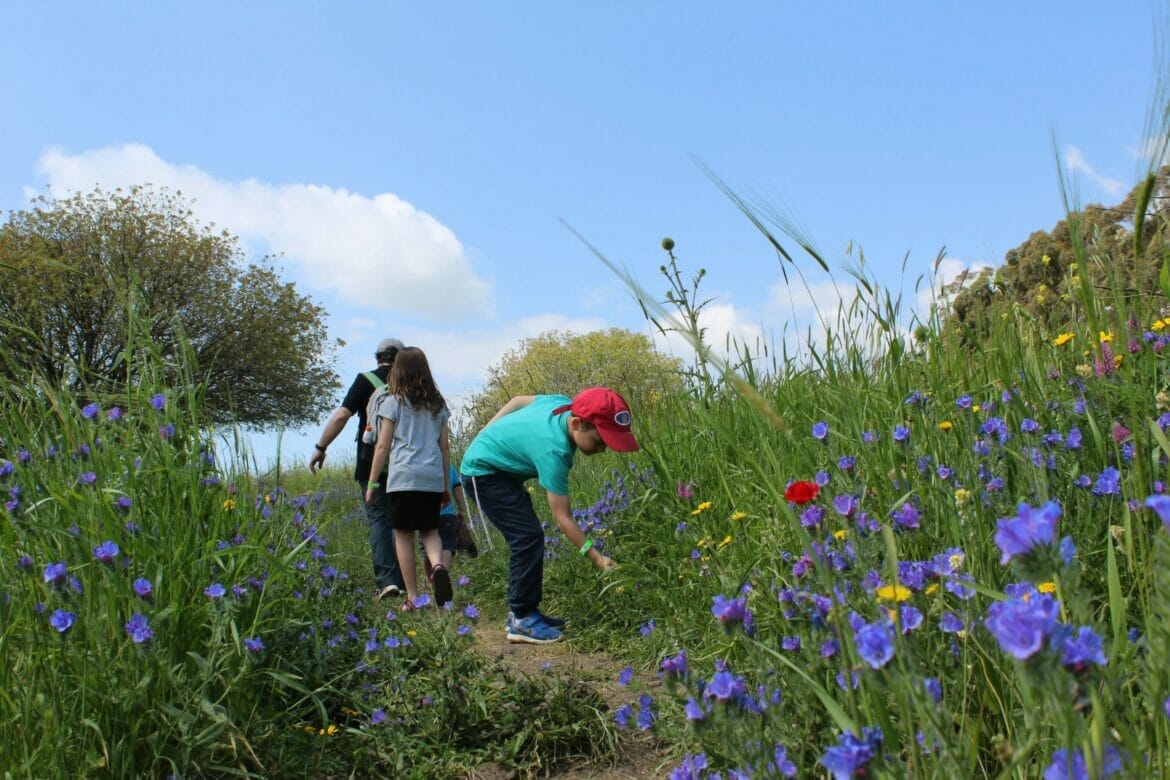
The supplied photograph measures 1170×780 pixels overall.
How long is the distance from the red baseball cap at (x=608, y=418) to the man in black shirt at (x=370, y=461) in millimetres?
1724

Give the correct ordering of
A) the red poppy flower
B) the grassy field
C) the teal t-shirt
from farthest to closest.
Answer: the teal t-shirt
the red poppy flower
the grassy field

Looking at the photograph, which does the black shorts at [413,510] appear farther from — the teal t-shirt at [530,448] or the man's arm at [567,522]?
the man's arm at [567,522]

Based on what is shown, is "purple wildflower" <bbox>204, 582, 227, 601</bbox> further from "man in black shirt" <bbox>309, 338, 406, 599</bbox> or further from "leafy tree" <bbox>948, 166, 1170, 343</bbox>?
"man in black shirt" <bbox>309, 338, 406, 599</bbox>

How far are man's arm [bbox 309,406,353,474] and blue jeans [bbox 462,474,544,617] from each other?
5.51ft

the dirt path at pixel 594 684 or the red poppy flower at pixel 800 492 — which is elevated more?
the red poppy flower at pixel 800 492

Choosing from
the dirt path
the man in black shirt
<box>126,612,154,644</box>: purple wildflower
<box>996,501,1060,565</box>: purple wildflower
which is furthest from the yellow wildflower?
the man in black shirt

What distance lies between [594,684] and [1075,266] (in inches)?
91.0

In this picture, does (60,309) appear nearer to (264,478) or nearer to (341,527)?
(341,527)

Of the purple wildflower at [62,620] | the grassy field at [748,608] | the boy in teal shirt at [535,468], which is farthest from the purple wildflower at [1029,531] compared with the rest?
the boy in teal shirt at [535,468]

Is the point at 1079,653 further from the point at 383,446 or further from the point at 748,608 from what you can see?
the point at 383,446

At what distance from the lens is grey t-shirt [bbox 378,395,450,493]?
491 cm

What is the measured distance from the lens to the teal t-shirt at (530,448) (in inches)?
166

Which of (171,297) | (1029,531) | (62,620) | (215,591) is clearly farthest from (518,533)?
(171,297)

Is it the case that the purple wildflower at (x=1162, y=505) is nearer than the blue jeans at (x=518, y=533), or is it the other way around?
the purple wildflower at (x=1162, y=505)
